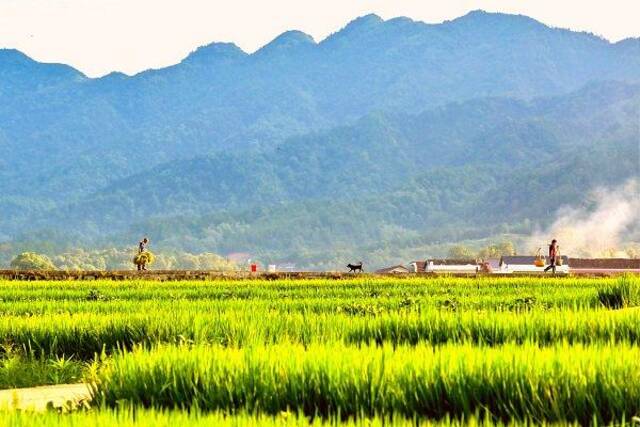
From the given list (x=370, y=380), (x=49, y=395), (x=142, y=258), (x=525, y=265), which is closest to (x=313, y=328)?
(x=49, y=395)

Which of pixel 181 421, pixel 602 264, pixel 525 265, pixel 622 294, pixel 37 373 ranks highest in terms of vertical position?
pixel 525 265

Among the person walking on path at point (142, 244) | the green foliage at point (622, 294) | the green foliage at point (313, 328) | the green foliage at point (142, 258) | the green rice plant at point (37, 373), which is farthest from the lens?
the green foliage at point (142, 258)

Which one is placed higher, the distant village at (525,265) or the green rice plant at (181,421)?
the distant village at (525,265)

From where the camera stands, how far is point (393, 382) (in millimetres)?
9164

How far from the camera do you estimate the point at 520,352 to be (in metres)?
10.2

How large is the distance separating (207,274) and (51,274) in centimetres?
770

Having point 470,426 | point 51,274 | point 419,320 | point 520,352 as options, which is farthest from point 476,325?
point 51,274

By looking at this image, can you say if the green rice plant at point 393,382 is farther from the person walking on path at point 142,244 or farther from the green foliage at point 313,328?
the person walking on path at point 142,244

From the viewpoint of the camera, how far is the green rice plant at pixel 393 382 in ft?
28.0

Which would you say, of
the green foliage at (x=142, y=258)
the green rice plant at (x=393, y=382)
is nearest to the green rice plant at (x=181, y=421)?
the green rice plant at (x=393, y=382)

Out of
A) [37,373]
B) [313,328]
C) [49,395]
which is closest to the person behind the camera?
[49,395]

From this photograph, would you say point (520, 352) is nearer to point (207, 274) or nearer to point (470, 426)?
point (470, 426)

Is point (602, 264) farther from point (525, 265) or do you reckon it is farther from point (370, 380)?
point (370, 380)

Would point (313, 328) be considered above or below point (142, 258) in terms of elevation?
below
